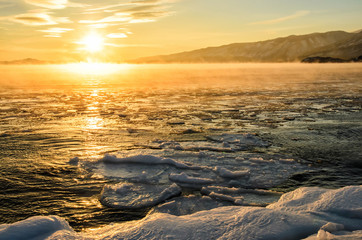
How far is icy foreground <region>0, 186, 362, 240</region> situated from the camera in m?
3.83

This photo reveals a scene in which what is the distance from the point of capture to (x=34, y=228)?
400cm

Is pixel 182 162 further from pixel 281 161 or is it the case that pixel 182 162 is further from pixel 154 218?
pixel 154 218

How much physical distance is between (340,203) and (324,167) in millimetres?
2533

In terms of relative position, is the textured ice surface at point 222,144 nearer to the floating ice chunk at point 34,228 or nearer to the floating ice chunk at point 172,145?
the floating ice chunk at point 172,145

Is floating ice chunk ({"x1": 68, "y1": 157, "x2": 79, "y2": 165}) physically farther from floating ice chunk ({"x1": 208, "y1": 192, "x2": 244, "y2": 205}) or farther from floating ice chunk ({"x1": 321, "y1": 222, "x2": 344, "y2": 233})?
floating ice chunk ({"x1": 321, "y1": 222, "x2": 344, "y2": 233})

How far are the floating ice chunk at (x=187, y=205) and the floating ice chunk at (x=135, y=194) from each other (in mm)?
231

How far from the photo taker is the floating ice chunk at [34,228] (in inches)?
151

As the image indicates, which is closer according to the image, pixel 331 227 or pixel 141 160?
pixel 331 227

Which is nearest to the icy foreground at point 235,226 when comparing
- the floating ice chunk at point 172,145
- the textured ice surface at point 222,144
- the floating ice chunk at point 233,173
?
the floating ice chunk at point 233,173

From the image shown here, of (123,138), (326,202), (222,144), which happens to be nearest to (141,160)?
(123,138)

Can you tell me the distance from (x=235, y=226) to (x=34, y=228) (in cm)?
252

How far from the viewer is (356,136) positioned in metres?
9.52

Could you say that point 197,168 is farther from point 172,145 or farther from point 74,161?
point 74,161

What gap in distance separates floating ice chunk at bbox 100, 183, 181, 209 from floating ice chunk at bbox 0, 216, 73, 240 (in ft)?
3.67
